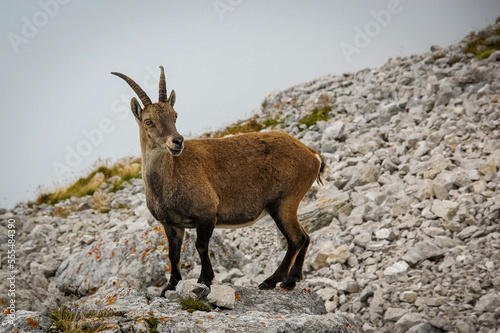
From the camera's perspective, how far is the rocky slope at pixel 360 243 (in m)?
6.70

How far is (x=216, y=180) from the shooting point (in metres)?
6.70

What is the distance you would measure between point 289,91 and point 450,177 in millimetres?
15020

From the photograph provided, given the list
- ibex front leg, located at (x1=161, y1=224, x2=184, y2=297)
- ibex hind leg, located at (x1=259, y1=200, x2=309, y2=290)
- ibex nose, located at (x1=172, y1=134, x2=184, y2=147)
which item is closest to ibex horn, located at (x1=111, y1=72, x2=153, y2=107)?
ibex nose, located at (x1=172, y1=134, x2=184, y2=147)

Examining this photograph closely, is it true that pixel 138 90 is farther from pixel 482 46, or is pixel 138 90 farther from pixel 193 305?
pixel 482 46

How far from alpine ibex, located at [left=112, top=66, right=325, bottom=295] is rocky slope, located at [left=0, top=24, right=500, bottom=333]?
0.82m

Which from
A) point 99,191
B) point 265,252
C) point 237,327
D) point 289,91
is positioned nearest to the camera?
point 237,327

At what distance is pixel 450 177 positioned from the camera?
10.6 metres

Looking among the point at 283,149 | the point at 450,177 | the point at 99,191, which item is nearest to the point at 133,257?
the point at 283,149

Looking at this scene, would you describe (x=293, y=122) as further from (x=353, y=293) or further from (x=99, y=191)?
(x=353, y=293)

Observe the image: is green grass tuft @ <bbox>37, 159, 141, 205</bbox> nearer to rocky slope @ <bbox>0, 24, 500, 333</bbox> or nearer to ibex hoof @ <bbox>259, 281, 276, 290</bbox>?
rocky slope @ <bbox>0, 24, 500, 333</bbox>

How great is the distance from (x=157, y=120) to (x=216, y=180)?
4.49ft

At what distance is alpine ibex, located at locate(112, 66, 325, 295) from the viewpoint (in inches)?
243

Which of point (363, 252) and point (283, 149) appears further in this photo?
point (363, 252)

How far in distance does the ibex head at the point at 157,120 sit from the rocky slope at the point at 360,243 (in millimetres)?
2125
